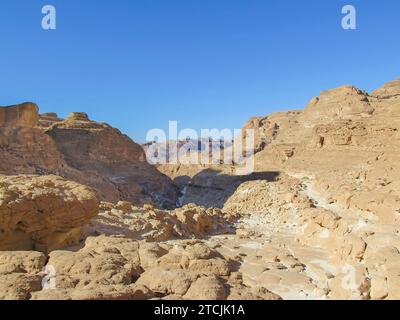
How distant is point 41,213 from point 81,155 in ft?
82.6

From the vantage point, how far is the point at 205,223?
16.6 m

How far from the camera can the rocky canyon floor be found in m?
6.99

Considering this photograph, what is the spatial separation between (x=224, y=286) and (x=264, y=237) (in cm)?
839

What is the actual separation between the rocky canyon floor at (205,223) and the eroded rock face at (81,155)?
4.6 inches

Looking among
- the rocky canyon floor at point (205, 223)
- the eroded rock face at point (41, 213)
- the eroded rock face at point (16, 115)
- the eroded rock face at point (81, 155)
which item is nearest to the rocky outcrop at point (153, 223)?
the rocky canyon floor at point (205, 223)

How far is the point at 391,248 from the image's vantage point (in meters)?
9.27

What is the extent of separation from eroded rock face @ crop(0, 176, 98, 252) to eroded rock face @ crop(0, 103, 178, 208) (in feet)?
35.7

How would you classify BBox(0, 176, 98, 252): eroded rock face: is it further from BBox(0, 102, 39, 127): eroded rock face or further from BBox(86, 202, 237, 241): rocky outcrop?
BBox(0, 102, 39, 127): eroded rock face

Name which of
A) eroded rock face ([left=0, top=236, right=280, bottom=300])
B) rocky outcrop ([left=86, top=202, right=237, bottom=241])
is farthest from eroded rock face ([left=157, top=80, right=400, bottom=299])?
rocky outcrop ([left=86, top=202, right=237, bottom=241])

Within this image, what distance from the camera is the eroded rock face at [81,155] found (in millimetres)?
25859

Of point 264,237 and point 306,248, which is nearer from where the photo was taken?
point 306,248

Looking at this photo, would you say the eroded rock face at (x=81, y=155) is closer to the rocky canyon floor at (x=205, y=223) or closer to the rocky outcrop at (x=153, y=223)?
the rocky canyon floor at (x=205, y=223)
